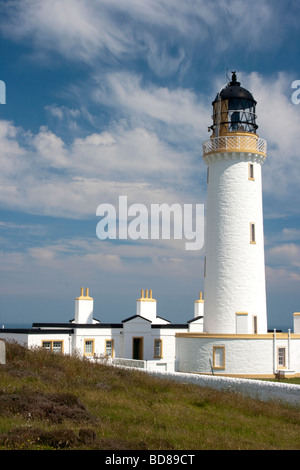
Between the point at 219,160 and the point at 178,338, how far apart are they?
963 centimetres

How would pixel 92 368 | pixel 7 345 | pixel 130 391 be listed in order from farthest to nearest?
pixel 7 345 < pixel 92 368 < pixel 130 391

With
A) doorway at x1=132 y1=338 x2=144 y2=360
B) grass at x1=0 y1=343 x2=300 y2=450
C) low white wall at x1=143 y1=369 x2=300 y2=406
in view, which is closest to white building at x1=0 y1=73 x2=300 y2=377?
doorway at x1=132 y1=338 x2=144 y2=360

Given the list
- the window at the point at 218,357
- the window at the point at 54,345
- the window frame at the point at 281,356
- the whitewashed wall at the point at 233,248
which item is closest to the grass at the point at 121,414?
the window at the point at 218,357

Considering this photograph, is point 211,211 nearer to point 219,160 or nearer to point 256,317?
point 219,160

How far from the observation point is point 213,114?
2880 centimetres

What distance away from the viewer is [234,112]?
28.2 meters

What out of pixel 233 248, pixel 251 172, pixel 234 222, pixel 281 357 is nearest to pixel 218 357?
pixel 281 357

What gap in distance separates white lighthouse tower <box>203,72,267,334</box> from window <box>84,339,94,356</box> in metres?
6.46

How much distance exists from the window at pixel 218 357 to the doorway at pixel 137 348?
6.09 metres

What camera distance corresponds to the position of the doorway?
30.2m

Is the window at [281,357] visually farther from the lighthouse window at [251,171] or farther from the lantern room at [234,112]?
the lantern room at [234,112]

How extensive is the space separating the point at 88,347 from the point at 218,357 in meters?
7.48

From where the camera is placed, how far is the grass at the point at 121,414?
30.9 feet
